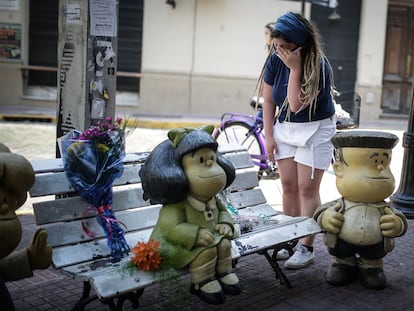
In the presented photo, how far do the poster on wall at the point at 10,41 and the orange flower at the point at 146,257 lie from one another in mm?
13752

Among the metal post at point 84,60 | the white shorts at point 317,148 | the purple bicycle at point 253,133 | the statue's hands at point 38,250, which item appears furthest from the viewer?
the purple bicycle at point 253,133

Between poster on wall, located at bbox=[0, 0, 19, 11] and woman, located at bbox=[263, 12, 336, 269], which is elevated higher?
poster on wall, located at bbox=[0, 0, 19, 11]

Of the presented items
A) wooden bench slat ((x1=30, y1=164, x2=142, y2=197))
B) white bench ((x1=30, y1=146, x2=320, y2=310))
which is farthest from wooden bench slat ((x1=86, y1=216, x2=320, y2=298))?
wooden bench slat ((x1=30, y1=164, x2=142, y2=197))

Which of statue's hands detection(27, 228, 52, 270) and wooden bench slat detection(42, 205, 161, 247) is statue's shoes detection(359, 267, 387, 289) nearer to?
wooden bench slat detection(42, 205, 161, 247)

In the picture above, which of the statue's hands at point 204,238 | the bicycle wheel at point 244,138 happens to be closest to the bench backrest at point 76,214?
the statue's hands at point 204,238

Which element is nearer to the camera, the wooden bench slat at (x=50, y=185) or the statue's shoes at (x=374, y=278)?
the wooden bench slat at (x=50, y=185)

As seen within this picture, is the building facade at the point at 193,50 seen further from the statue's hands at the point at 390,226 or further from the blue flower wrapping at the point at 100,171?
the blue flower wrapping at the point at 100,171

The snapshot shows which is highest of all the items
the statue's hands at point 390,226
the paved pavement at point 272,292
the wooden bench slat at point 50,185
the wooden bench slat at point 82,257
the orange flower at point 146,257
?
the wooden bench slat at point 50,185

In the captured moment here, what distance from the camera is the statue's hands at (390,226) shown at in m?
3.75

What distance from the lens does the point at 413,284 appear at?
→ 4.14m

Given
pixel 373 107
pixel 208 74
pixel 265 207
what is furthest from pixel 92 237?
pixel 373 107

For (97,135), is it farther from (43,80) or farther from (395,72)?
(395,72)

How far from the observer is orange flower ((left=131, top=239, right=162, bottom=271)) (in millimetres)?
3033

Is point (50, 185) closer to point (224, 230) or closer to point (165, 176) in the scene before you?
point (165, 176)
